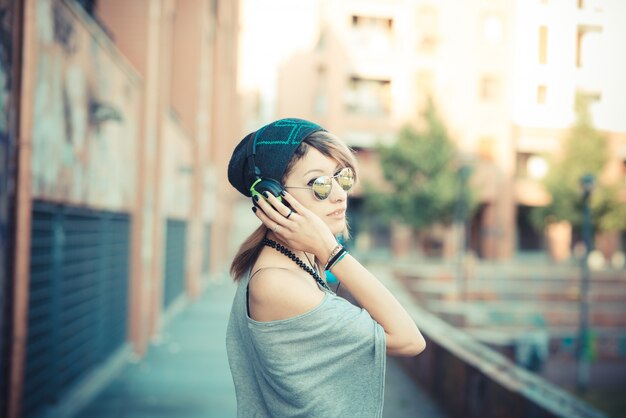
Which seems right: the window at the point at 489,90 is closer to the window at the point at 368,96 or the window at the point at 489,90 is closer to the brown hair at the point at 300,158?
the window at the point at 368,96

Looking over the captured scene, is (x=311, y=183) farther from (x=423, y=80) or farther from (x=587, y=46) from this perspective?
(x=423, y=80)

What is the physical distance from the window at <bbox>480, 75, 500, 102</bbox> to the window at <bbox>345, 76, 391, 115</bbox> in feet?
18.8

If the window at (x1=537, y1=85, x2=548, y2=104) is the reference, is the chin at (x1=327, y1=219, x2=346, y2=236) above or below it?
below

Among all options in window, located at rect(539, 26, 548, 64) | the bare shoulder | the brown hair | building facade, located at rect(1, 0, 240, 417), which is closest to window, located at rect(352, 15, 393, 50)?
building facade, located at rect(1, 0, 240, 417)

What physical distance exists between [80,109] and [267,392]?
4982 mm

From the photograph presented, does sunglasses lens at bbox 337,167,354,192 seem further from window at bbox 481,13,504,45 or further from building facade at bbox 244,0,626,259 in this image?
window at bbox 481,13,504,45

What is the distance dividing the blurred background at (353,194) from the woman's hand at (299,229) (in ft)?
2.87

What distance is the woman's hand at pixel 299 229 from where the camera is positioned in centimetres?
147

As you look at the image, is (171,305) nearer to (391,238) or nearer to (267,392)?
(267,392)

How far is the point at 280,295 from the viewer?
4.61ft

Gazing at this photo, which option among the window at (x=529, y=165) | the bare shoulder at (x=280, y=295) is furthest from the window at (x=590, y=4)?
the window at (x=529, y=165)

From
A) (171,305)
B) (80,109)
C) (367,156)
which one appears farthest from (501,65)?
(80,109)

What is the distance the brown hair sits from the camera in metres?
1.57

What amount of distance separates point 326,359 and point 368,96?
3310cm
